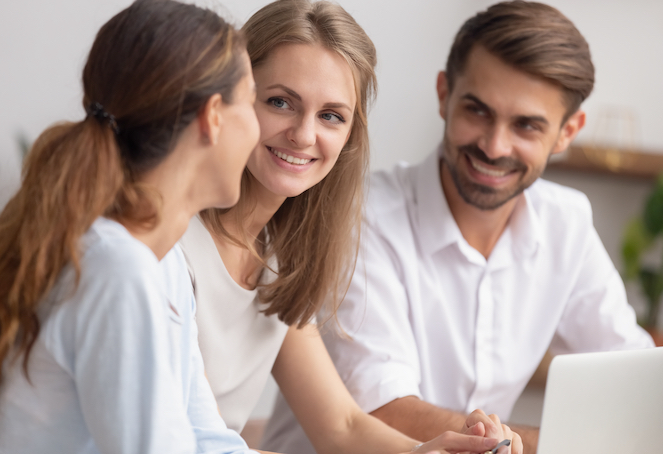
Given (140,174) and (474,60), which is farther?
(474,60)

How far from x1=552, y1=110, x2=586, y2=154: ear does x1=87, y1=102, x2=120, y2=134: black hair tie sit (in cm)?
126

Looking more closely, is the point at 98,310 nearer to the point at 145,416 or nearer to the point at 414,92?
the point at 145,416

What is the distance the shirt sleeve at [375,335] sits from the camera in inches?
58.1

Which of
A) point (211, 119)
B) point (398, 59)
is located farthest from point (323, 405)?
point (398, 59)

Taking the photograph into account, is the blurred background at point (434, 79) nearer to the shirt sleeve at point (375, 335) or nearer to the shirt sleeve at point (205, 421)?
the shirt sleeve at point (375, 335)

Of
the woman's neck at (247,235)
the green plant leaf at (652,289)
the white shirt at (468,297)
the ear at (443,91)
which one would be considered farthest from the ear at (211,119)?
the green plant leaf at (652,289)

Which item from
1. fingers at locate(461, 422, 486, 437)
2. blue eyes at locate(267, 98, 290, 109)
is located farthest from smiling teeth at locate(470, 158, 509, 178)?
fingers at locate(461, 422, 486, 437)

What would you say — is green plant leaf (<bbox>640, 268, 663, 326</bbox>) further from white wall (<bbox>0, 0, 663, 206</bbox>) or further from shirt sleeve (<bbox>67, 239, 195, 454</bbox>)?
shirt sleeve (<bbox>67, 239, 195, 454</bbox>)

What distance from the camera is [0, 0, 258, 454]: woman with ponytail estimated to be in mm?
727

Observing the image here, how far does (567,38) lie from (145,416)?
51.9 inches

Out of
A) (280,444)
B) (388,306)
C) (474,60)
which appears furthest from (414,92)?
(280,444)

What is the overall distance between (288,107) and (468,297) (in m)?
0.76

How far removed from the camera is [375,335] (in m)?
1.56

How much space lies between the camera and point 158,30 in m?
0.79
